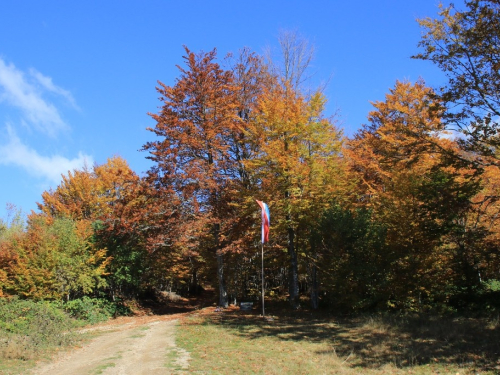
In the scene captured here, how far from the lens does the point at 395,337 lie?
1168 cm

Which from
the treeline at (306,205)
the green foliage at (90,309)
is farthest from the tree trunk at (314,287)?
the green foliage at (90,309)

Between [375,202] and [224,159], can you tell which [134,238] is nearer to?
[224,159]

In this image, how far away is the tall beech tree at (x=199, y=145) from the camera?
19797 mm

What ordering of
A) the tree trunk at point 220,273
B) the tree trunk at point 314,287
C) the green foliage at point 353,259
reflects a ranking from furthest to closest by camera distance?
the tree trunk at point 220,273 < the tree trunk at point 314,287 < the green foliage at point 353,259

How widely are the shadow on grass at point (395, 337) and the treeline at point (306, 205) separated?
7.03 ft

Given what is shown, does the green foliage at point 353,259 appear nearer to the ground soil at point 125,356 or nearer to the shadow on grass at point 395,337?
the shadow on grass at point 395,337

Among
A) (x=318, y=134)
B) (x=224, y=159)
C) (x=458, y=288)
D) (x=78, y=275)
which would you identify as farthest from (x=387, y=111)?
(x=78, y=275)

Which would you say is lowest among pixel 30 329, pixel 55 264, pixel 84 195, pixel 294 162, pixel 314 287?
pixel 30 329

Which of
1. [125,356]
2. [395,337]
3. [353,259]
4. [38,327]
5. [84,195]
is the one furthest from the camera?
[84,195]

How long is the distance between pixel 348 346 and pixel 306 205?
309 inches

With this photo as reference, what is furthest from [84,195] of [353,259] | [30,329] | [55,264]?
[353,259]

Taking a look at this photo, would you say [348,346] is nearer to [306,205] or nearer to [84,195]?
[306,205]

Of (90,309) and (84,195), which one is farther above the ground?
(84,195)

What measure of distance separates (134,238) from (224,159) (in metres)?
6.89
